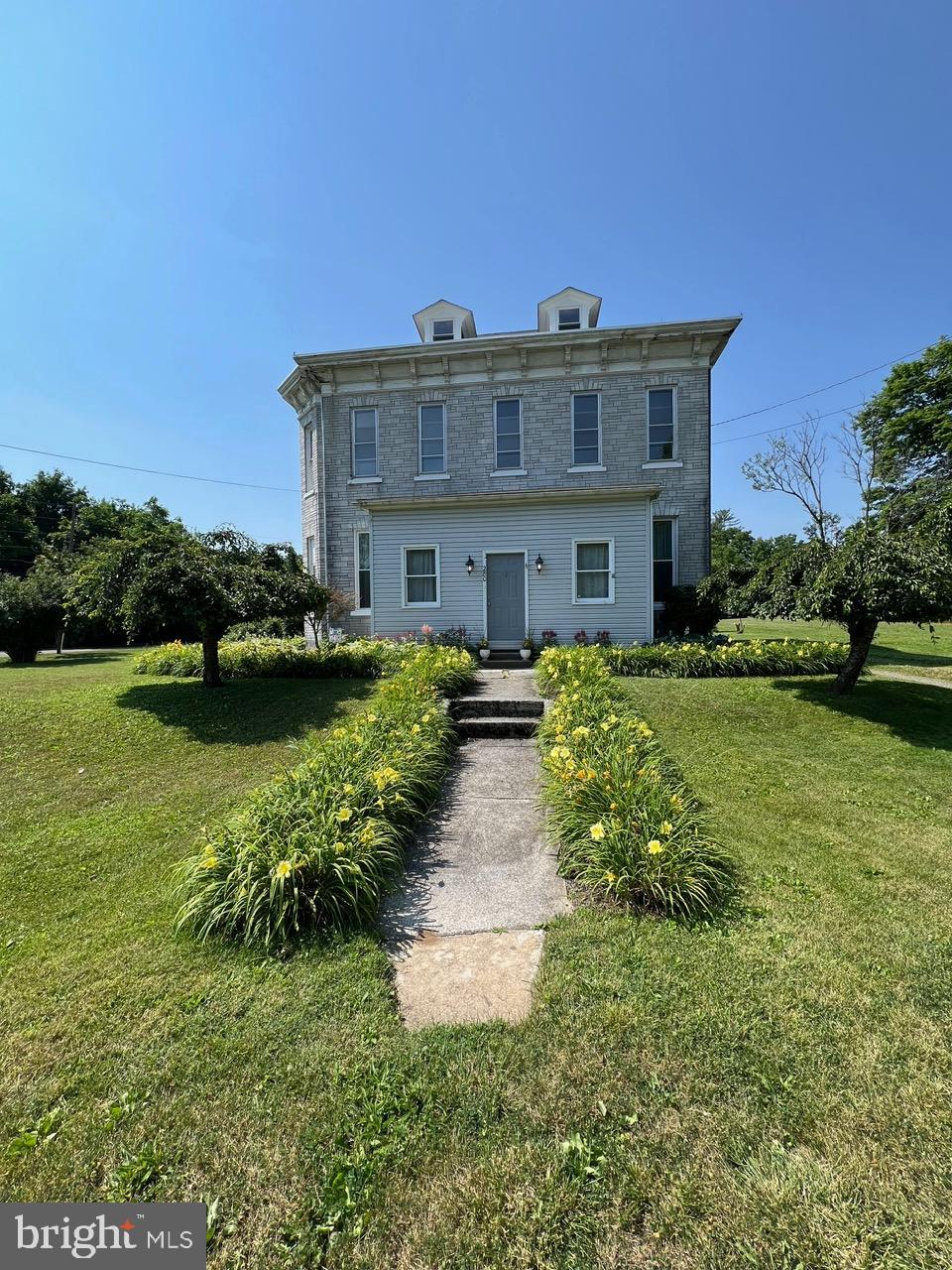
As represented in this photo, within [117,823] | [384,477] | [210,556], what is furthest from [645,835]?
[384,477]

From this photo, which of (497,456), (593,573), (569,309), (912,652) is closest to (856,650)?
(593,573)

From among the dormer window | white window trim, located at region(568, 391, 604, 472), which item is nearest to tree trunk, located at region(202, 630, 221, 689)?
white window trim, located at region(568, 391, 604, 472)

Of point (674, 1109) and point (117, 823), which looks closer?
point (674, 1109)

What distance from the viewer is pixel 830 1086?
6.44 feet

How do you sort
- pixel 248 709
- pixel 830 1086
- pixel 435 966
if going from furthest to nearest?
pixel 248 709
pixel 435 966
pixel 830 1086

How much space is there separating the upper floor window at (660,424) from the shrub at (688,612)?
3.73 metres

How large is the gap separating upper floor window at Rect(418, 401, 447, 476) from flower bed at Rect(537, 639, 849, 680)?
7875mm

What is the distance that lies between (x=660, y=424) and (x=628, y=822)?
13.1 m

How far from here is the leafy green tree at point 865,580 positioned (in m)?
6.46

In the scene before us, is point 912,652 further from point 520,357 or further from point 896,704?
point 520,357

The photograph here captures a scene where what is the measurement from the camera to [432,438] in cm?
1484

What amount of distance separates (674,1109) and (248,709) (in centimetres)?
712

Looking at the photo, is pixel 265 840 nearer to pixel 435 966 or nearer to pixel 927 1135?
pixel 435 966

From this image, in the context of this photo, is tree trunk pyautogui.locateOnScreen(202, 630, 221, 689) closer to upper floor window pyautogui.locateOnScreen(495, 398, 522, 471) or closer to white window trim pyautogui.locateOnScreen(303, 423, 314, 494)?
white window trim pyautogui.locateOnScreen(303, 423, 314, 494)
